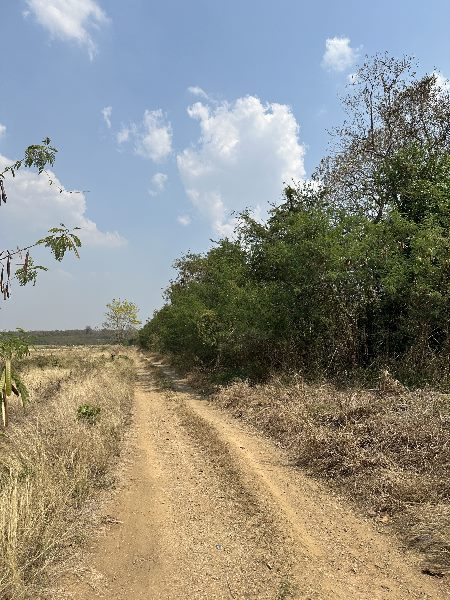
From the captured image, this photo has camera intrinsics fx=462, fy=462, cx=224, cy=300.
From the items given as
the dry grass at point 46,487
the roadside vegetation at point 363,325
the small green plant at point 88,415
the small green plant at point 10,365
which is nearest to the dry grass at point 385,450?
the roadside vegetation at point 363,325

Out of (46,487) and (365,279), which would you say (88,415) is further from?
(365,279)

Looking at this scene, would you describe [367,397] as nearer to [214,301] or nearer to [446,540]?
[446,540]

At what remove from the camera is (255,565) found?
15.9ft

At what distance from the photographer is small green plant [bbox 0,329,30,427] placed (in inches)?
105

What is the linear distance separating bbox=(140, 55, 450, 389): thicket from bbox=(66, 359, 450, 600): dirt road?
6220mm

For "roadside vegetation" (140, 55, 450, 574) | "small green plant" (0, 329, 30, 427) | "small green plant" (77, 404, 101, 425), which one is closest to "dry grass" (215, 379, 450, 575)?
"roadside vegetation" (140, 55, 450, 574)

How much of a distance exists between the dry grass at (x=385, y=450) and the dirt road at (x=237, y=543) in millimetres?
367

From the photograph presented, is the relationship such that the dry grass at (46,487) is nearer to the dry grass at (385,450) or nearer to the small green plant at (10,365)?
the small green plant at (10,365)

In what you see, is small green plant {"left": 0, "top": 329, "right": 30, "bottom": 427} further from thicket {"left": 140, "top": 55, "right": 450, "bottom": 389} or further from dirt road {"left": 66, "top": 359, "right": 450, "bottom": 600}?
thicket {"left": 140, "top": 55, "right": 450, "bottom": 389}

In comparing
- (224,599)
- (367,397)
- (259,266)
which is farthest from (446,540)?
(259,266)

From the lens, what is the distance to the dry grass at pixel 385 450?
5605mm

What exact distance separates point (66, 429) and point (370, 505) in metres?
5.72

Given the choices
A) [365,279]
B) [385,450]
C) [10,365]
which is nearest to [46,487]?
[10,365]

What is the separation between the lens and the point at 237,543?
5391 millimetres
